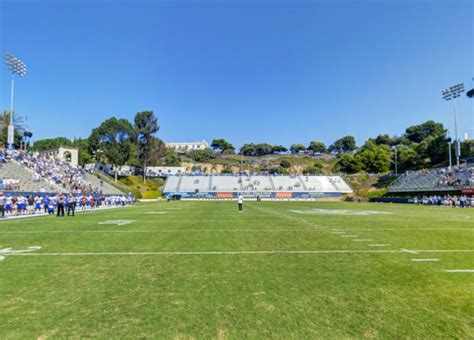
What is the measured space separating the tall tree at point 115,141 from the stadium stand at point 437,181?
2247 inches

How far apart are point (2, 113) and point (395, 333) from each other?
297 feet

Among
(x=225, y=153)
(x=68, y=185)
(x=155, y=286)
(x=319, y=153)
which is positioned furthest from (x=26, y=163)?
(x=319, y=153)

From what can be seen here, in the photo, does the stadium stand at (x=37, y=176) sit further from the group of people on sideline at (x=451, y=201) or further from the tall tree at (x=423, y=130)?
the tall tree at (x=423, y=130)

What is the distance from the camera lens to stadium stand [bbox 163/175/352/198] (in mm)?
68812

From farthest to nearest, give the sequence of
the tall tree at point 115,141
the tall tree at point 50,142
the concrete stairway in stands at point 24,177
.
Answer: the tall tree at point 50,142 < the tall tree at point 115,141 < the concrete stairway in stands at point 24,177

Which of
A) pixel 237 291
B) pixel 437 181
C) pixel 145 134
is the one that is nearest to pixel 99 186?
pixel 145 134

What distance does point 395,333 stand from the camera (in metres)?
3.32

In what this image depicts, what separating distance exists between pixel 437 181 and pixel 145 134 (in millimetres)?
62506

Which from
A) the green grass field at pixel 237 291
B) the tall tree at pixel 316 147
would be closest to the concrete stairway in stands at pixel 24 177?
the green grass field at pixel 237 291

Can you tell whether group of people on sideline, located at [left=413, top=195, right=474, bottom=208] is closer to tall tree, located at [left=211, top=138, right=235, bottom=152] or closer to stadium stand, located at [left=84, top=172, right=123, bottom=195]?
stadium stand, located at [left=84, top=172, right=123, bottom=195]

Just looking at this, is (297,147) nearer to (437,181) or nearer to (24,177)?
(437,181)

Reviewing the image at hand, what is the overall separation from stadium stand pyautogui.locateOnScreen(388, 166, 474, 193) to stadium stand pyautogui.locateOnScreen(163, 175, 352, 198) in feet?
49.4

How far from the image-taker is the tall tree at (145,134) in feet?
247

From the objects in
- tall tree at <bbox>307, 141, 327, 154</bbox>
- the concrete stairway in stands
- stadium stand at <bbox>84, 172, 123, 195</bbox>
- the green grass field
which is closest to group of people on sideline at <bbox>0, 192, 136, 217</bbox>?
the concrete stairway in stands
